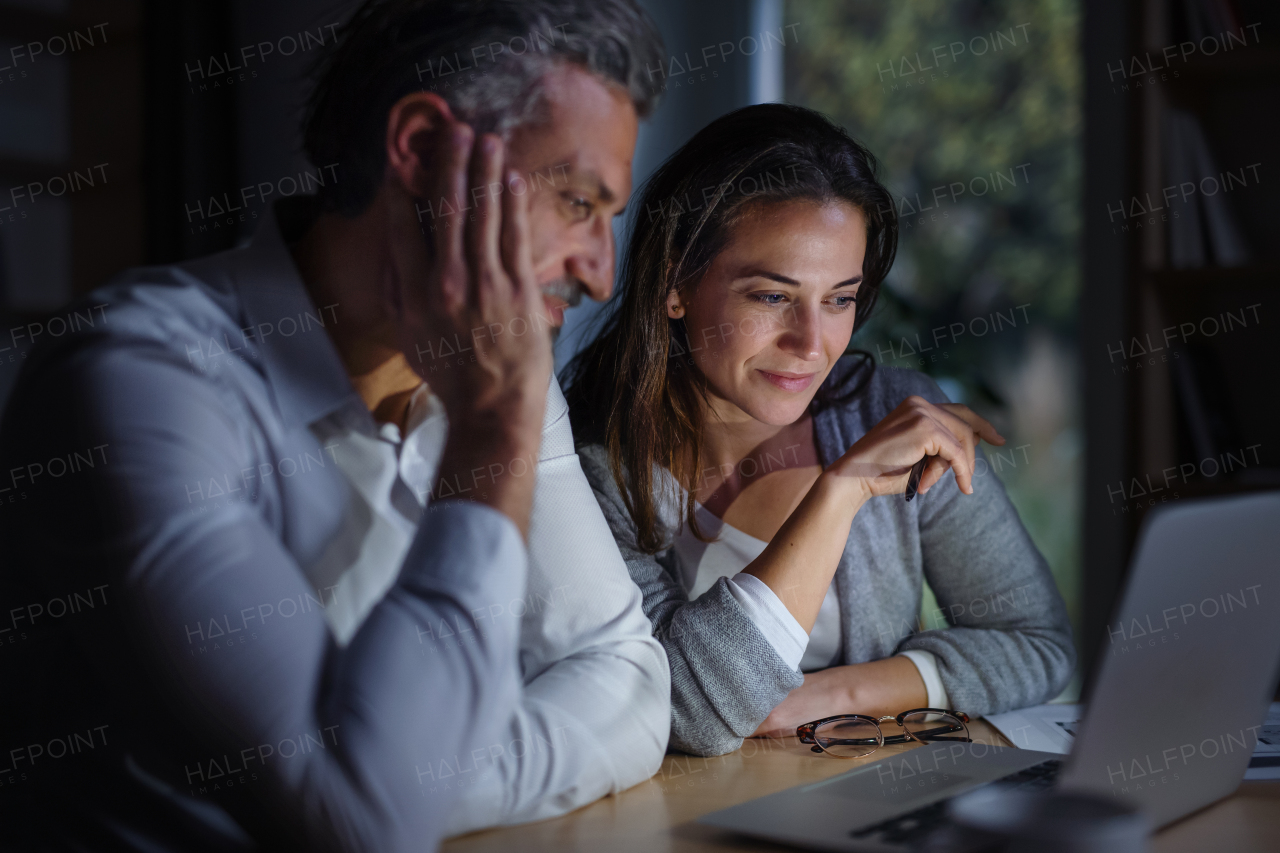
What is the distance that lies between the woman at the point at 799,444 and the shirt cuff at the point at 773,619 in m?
0.05

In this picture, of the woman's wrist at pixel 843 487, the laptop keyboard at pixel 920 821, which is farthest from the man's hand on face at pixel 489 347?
the woman's wrist at pixel 843 487

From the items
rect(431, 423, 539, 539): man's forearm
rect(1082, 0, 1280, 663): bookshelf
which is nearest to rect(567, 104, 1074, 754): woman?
rect(431, 423, 539, 539): man's forearm

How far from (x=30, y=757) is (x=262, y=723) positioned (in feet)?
0.74

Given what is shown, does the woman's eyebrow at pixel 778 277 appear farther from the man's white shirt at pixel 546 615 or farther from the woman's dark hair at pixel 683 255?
the man's white shirt at pixel 546 615

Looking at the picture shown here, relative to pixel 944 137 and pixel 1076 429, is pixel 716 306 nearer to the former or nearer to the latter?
pixel 1076 429

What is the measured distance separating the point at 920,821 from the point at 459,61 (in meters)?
0.77

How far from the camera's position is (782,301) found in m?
1.33

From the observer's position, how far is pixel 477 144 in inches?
37.4

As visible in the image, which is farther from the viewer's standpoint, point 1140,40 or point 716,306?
point 1140,40

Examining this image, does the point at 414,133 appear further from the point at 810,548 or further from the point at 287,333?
the point at 810,548

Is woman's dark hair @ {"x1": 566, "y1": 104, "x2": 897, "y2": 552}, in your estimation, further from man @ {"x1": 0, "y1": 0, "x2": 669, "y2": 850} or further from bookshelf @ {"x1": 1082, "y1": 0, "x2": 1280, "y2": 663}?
bookshelf @ {"x1": 1082, "y1": 0, "x2": 1280, "y2": 663}

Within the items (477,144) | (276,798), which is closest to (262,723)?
(276,798)

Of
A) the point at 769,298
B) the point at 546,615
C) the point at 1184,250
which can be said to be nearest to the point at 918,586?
the point at 769,298

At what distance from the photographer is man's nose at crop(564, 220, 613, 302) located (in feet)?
3.44
